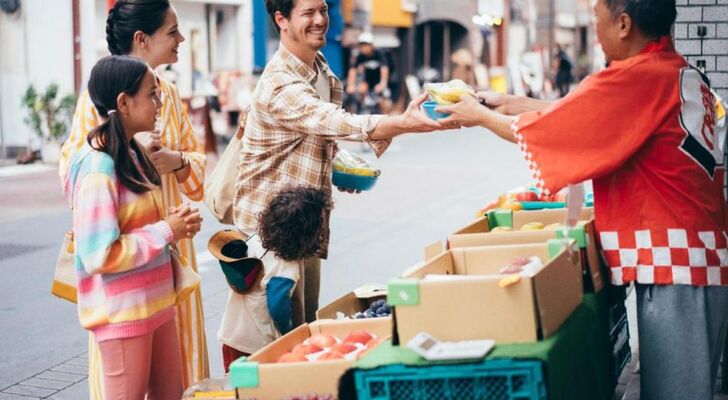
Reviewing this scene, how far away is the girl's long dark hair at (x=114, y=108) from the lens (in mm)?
3912

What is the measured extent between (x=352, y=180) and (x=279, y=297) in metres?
0.80

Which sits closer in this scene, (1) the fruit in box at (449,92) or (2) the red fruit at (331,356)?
(2) the red fruit at (331,356)

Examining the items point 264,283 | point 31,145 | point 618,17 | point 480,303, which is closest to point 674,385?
point 480,303

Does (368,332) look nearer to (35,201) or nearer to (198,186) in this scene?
(198,186)

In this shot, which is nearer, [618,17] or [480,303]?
[480,303]

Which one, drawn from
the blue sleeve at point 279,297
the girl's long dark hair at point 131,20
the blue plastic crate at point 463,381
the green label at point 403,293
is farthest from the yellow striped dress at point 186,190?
the blue plastic crate at point 463,381

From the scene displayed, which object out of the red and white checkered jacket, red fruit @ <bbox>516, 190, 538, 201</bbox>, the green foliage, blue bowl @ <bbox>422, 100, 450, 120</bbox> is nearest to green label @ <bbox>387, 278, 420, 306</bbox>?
the red and white checkered jacket

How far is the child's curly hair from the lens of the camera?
4.50 m

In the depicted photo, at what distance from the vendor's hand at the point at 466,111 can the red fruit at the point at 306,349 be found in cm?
99

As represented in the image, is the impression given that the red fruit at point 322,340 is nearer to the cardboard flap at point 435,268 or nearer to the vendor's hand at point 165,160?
the cardboard flap at point 435,268

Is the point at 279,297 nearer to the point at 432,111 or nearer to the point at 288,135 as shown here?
the point at 288,135

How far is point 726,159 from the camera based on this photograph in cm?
598

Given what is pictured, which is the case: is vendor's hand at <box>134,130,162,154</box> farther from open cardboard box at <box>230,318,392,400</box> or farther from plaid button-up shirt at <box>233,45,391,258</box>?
open cardboard box at <box>230,318,392,400</box>

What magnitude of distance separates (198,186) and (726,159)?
2.89 meters
